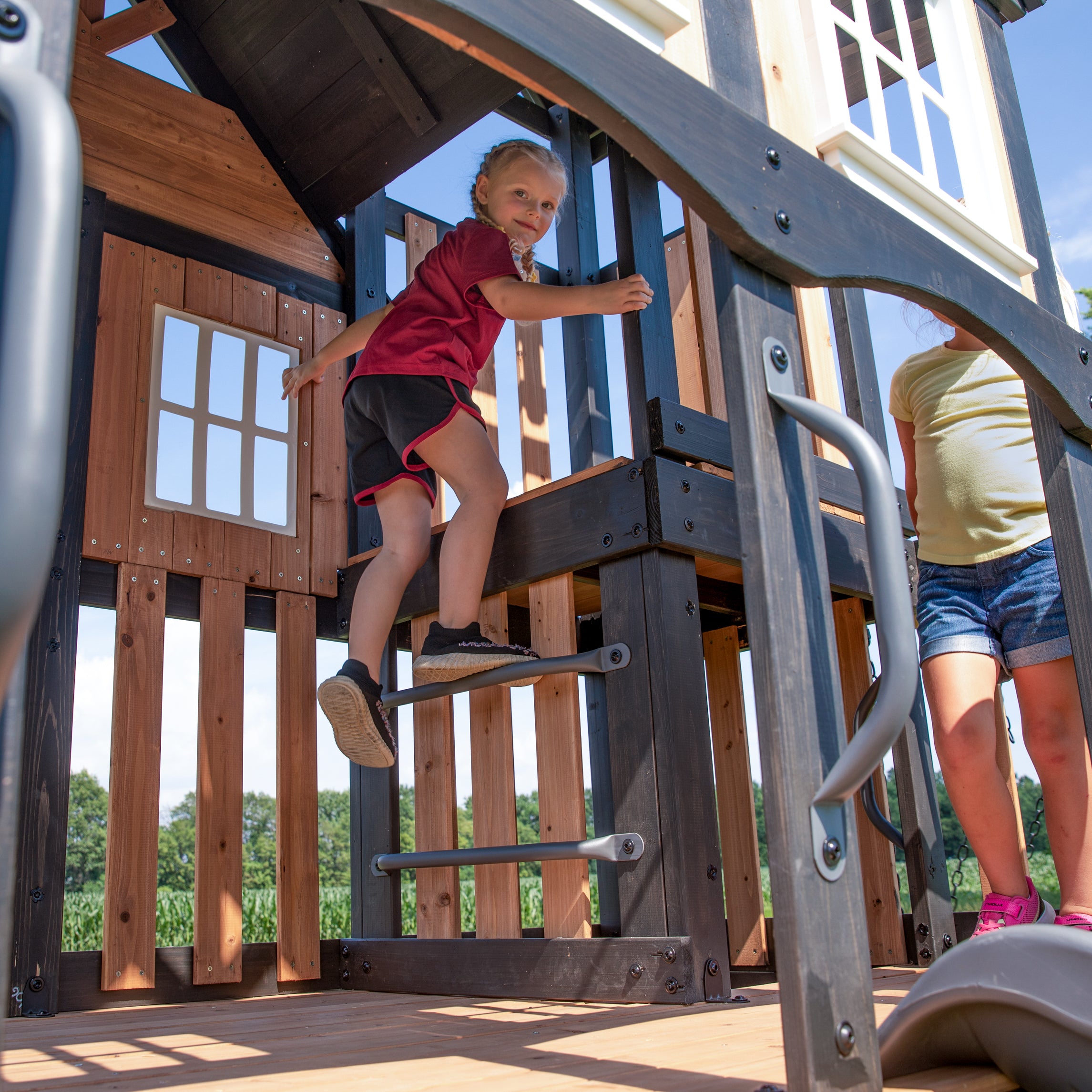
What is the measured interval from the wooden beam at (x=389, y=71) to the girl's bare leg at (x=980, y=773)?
2260 millimetres

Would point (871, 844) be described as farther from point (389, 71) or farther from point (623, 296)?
point (389, 71)

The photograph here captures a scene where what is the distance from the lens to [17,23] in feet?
2.25

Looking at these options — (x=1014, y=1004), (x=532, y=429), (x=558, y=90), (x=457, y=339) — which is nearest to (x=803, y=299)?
(x=532, y=429)

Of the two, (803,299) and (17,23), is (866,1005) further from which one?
(803,299)

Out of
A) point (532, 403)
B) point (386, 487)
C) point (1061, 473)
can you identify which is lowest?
point (1061, 473)

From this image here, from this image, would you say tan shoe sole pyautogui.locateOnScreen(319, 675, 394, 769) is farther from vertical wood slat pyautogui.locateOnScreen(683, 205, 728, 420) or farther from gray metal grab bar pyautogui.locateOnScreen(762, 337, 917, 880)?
gray metal grab bar pyautogui.locateOnScreen(762, 337, 917, 880)

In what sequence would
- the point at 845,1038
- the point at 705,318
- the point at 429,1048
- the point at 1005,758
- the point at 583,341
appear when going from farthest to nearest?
the point at 583,341 → the point at 705,318 → the point at 1005,758 → the point at 429,1048 → the point at 845,1038

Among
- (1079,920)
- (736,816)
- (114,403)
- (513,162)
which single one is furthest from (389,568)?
(1079,920)

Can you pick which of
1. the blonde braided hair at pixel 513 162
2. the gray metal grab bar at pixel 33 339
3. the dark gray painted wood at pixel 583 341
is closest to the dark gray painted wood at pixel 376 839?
the dark gray painted wood at pixel 583 341

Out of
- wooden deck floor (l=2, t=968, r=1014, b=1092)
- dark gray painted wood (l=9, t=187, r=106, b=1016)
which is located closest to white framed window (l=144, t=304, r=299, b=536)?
dark gray painted wood (l=9, t=187, r=106, b=1016)

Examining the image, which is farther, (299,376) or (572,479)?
(299,376)

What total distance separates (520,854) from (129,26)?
250 cm

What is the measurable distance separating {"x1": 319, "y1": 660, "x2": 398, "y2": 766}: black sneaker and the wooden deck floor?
1.68 feet

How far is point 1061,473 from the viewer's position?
1.79 meters
